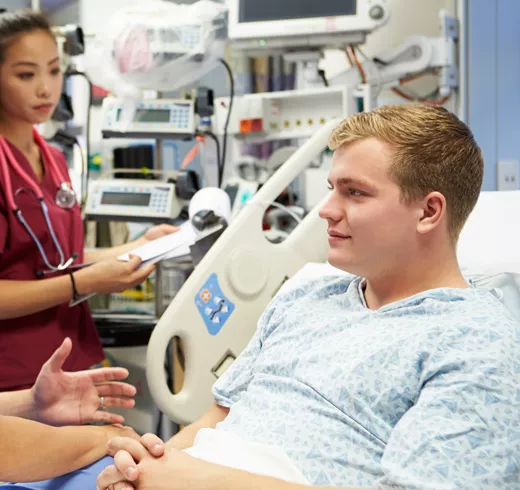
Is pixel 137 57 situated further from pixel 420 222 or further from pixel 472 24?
pixel 420 222

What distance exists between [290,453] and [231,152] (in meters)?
2.40

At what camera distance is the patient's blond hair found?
1357mm

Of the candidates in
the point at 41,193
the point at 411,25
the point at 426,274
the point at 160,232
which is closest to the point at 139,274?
the point at 160,232

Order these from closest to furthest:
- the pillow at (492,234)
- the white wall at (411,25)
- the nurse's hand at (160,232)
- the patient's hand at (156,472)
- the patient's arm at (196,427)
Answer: the patient's hand at (156,472) → the patient's arm at (196,427) → the pillow at (492,234) → the nurse's hand at (160,232) → the white wall at (411,25)

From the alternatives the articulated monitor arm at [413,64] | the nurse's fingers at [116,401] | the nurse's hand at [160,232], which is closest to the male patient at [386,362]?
the nurse's fingers at [116,401]

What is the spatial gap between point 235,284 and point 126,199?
3.37 feet

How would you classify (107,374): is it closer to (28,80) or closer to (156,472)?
(156,472)

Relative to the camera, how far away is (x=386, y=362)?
4.11ft

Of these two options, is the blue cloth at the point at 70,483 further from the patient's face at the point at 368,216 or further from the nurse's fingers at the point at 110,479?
the patient's face at the point at 368,216

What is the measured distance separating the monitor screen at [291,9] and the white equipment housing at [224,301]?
1.01m

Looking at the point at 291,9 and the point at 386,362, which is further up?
the point at 291,9

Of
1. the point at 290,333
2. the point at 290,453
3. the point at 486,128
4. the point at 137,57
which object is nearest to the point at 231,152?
the point at 137,57

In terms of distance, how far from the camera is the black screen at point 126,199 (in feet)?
9.43

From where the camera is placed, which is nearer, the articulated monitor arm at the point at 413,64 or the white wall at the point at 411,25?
the articulated monitor arm at the point at 413,64
